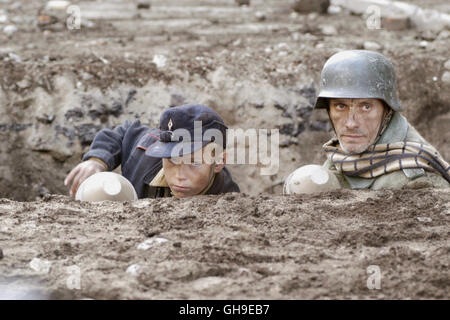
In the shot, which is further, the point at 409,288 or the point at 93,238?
the point at 93,238

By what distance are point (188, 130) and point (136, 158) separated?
2.30ft

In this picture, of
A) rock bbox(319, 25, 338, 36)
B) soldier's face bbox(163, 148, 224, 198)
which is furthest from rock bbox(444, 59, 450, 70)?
soldier's face bbox(163, 148, 224, 198)

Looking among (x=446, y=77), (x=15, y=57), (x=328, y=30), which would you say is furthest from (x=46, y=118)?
(x=446, y=77)

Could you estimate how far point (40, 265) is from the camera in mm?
2807

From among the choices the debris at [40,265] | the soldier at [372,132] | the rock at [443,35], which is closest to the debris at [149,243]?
the debris at [40,265]

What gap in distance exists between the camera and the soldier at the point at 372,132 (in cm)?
421

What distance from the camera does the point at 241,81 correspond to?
704 cm

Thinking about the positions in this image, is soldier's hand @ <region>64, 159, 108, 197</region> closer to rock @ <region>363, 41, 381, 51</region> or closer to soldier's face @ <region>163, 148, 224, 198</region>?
soldier's face @ <region>163, 148, 224, 198</region>

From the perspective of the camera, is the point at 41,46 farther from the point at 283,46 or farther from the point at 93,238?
the point at 93,238

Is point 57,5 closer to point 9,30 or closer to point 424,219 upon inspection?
point 9,30

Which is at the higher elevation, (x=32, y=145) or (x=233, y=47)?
(x=233, y=47)

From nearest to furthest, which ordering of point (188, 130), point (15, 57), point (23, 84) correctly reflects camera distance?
point (188, 130)
point (23, 84)
point (15, 57)
